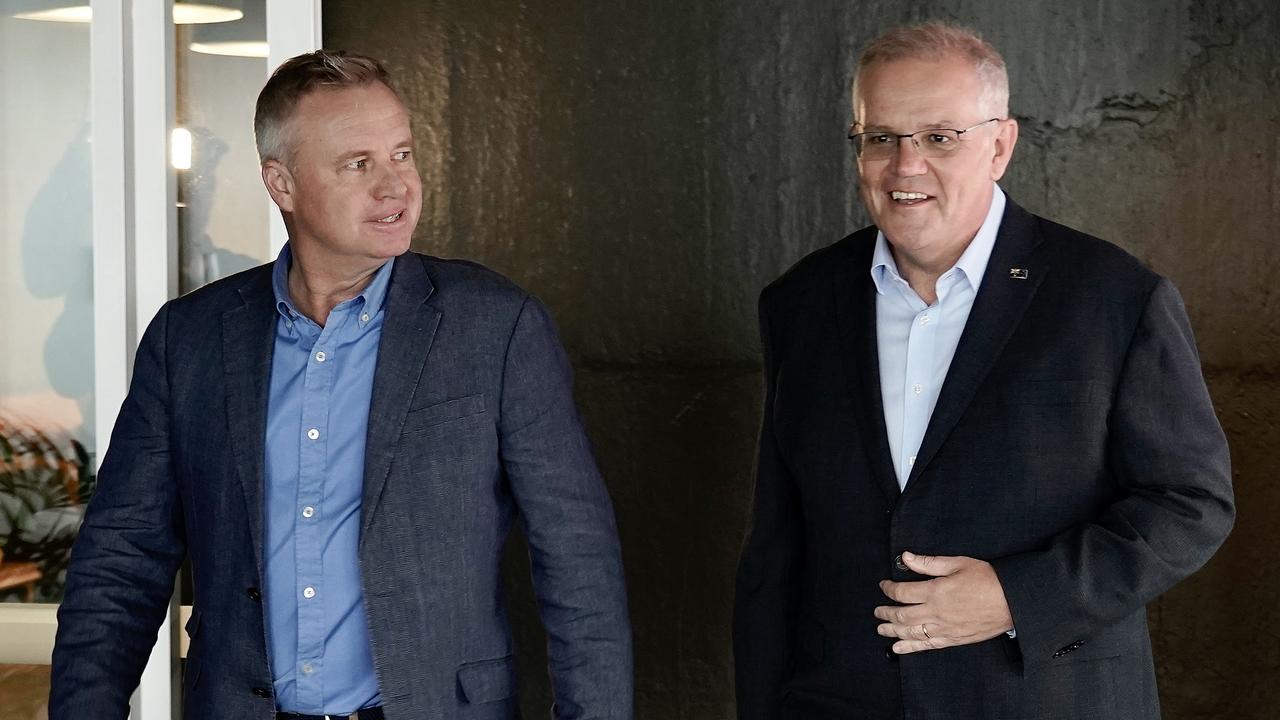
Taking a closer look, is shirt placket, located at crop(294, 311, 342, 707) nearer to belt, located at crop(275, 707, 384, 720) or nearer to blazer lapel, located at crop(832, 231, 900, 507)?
belt, located at crop(275, 707, 384, 720)

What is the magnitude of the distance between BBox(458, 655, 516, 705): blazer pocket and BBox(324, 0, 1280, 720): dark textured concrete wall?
4.92ft

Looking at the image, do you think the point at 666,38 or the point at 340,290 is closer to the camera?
the point at 340,290

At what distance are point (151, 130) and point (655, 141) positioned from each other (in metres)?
1.50

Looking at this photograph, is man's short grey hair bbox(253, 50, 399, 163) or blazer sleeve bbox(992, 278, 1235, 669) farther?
man's short grey hair bbox(253, 50, 399, 163)

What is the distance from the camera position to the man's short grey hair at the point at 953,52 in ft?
7.55

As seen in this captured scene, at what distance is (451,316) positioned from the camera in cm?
226

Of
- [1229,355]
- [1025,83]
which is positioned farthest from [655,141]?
[1229,355]

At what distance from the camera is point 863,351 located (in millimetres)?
2396

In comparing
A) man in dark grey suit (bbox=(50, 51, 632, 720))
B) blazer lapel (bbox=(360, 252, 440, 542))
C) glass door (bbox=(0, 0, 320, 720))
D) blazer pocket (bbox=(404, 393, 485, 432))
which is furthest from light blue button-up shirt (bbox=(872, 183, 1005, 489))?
glass door (bbox=(0, 0, 320, 720))

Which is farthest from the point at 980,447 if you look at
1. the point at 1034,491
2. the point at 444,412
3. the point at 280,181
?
the point at 280,181

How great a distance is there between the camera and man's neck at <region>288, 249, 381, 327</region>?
232 centimetres

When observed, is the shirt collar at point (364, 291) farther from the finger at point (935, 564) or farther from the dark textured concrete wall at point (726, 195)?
the dark textured concrete wall at point (726, 195)

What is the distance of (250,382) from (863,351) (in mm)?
1152

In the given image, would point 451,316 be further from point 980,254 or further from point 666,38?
point 666,38
